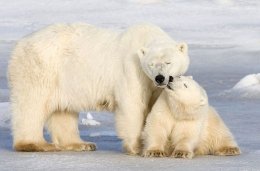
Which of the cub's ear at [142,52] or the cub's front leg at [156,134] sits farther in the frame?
the cub's ear at [142,52]

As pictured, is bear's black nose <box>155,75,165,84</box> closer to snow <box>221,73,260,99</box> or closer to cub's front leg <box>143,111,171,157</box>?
cub's front leg <box>143,111,171,157</box>

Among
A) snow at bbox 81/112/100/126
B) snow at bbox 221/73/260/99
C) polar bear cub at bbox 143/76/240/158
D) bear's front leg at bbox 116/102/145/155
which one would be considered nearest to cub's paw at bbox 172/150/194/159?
polar bear cub at bbox 143/76/240/158

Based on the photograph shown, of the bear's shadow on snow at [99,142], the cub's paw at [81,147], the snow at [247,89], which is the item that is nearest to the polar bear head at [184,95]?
the bear's shadow on snow at [99,142]

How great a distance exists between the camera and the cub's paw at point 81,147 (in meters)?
5.77

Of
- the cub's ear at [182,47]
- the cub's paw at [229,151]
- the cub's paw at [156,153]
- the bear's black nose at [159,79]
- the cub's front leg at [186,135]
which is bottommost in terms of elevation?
the cub's paw at [229,151]

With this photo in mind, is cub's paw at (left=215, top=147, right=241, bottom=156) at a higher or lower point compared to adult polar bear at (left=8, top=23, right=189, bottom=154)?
lower

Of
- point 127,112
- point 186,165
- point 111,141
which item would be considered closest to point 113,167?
point 186,165

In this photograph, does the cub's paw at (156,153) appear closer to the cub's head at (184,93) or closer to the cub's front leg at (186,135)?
the cub's front leg at (186,135)

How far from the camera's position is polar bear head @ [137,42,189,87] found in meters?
5.11

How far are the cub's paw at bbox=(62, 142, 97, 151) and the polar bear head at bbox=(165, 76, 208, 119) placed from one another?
3.04ft

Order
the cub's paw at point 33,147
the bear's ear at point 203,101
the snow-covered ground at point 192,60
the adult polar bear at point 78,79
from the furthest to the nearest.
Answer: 1. the cub's paw at point 33,147
2. the adult polar bear at point 78,79
3. the bear's ear at point 203,101
4. the snow-covered ground at point 192,60

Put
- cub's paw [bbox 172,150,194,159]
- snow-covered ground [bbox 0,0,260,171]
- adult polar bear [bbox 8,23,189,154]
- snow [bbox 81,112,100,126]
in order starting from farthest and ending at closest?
1. snow [bbox 81,112,100,126]
2. adult polar bear [bbox 8,23,189,154]
3. cub's paw [bbox 172,150,194,159]
4. snow-covered ground [bbox 0,0,260,171]

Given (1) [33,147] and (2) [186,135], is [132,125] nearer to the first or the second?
(2) [186,135]

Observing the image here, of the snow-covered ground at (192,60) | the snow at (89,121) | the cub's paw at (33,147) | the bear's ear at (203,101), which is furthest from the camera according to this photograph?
the snow at (89,121)
